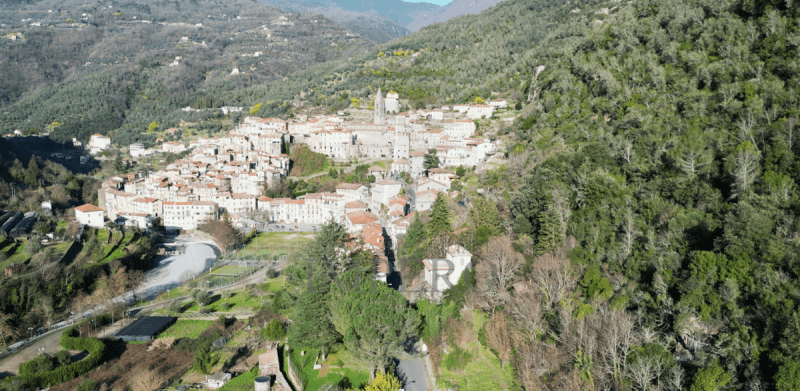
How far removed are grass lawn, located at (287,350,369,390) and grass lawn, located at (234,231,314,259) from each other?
19.8m

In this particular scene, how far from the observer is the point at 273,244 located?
4331cm

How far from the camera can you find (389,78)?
84.2 meters

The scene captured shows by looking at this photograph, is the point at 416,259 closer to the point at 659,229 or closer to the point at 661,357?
the point at 659,229

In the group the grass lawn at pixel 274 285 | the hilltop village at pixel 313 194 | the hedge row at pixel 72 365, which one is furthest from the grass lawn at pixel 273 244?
the hedge row at pixel 72 365

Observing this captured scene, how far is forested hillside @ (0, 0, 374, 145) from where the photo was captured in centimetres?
10250

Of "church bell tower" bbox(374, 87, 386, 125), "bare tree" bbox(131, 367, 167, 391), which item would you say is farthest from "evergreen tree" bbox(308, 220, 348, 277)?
"church bell tower" bbox(374, 87, 386, 125)

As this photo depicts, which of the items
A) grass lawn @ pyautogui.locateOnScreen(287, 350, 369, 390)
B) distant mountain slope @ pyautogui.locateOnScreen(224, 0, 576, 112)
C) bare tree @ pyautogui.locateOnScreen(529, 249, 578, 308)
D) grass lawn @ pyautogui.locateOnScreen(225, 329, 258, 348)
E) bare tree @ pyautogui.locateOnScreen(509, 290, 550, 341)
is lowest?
grass lawn @ pyautogui.locateOnScreen(225, 329, 258, 348)

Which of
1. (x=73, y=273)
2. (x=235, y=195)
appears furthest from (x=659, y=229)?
(x=235, y=195)

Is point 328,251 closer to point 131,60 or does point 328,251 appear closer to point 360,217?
point 360,217

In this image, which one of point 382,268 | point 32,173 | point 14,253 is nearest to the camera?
point 382,268

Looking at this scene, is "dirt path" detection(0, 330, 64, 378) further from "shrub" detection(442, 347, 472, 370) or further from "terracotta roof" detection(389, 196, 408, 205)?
"terracotta roof" detection(389, 196, 408, 205)

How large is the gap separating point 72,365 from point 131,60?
14678 cm

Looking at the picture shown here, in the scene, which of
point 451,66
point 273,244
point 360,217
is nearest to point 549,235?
point 360,217

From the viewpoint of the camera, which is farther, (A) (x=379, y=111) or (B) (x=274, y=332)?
(A) (x=379, y=111)
